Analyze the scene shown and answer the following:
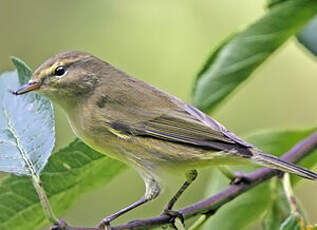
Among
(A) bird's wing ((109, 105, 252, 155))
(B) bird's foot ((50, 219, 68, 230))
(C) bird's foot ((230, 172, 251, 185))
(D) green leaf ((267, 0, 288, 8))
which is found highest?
(D) green leaf ((267, 0, 288, 8))

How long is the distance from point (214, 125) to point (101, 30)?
3681mm

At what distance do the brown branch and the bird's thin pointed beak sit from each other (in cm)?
68

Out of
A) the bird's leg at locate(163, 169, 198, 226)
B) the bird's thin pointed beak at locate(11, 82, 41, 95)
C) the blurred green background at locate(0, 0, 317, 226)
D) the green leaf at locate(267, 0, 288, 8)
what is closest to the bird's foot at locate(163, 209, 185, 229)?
the bird's leg at locate(163, 169, 198, 226)

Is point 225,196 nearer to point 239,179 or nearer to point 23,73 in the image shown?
point 239,179

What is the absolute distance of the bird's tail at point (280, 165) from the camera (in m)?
2.42

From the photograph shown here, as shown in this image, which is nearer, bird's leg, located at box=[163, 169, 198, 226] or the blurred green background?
bird's leg, located at box=[163, 169, 198, 226]

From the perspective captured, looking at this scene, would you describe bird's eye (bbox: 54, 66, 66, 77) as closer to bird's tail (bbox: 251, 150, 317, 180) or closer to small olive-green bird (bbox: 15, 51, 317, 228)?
small olive-green bird (bbox: 15, 51, 317, 228)

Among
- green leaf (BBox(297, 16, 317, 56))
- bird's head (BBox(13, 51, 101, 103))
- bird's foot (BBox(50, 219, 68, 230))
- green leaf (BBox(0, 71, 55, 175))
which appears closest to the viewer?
bird's foot (BBox(50, 219, 68, 230))

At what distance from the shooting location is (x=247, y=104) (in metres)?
6.12

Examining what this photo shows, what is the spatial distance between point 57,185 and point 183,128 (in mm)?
604

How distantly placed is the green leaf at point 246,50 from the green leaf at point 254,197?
0.38 m

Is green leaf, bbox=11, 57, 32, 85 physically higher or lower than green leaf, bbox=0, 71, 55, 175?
higher

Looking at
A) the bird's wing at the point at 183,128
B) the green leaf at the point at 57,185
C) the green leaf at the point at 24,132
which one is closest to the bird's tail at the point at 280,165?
the bird's wing at the point at 183,128

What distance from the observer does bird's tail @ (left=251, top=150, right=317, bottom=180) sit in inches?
95.3
